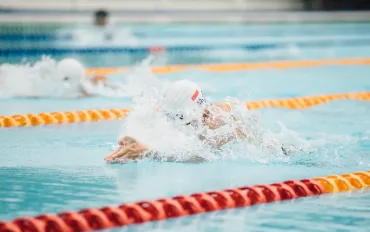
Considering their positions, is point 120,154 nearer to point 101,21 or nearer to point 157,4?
Answer: point 101,21

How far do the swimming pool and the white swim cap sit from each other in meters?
0.34

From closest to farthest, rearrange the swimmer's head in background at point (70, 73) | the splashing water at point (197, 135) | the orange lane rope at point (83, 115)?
the splashing water at point (197, 135)
the orange lane rope at point (83, 115)
the swimmer's head in background at point (70, 73)

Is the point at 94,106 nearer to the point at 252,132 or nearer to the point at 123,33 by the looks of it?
the point at 252,132

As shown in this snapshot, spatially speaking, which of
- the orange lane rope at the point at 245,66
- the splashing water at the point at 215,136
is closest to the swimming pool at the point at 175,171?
the splashing water at the point at 215,136

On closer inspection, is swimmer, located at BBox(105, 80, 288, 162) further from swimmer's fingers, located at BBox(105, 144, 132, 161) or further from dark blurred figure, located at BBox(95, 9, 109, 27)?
dark blurred figure, located at BBox(95, 9, 109, 27)

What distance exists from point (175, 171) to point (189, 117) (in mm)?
361

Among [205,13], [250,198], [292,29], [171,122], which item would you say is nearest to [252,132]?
[171,122]

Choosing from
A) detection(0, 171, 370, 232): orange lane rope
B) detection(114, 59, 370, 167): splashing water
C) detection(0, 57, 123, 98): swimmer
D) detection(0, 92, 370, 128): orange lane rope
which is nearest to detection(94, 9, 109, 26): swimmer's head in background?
detection(0, 57, 123, 98): swimmer

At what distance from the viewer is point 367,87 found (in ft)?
30.2

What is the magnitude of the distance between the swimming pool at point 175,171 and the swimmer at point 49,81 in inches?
11.3

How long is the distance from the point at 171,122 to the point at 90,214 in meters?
1.50

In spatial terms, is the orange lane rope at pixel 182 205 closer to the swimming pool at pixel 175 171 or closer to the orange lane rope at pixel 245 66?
the swimming pool at pixel 175 171

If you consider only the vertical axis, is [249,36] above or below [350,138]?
above

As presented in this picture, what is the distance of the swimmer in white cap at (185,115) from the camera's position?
4.63 meters
